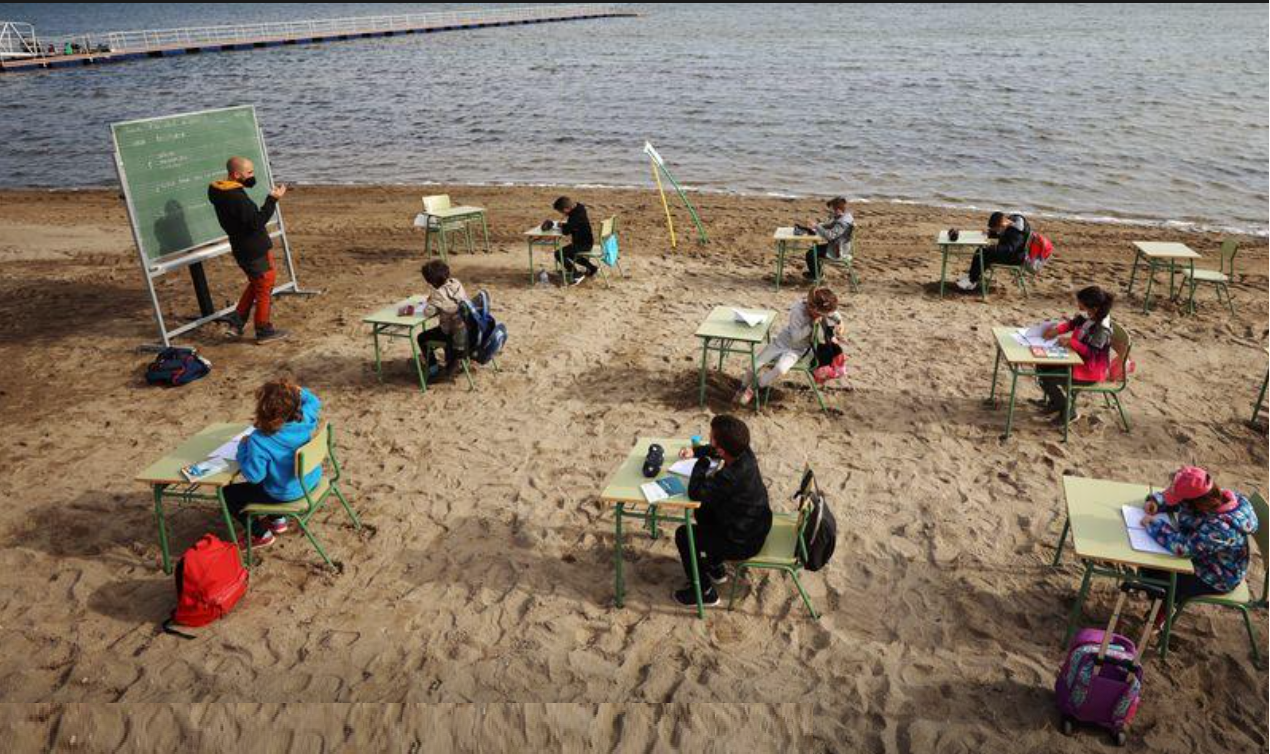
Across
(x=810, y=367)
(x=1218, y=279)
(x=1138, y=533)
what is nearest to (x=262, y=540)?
(x=810, y=367)

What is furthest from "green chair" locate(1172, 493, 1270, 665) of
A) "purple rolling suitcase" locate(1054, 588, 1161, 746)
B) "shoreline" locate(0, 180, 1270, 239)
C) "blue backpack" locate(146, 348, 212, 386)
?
"shoreline" locate(0, 180, 1270, 239)

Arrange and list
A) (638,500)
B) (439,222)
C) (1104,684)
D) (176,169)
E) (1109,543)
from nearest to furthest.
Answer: (1104,684), (1109,543), (638,500), (176,169), (439,222)

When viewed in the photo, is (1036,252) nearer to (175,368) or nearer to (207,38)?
(175,368)

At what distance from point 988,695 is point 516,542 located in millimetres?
3242

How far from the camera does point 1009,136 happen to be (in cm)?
2538

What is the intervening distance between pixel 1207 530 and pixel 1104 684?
1055mm

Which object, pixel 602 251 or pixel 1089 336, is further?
pixel 602 251

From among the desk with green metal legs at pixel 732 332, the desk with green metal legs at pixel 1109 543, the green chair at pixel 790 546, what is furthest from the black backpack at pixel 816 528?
the desk with green metal legs at pixel 732 332

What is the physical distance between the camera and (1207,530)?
4.36 metres

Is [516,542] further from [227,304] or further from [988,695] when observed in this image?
[227,304]

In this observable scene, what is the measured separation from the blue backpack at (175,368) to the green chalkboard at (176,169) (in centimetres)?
129

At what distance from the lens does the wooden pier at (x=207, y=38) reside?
48469 millimetres

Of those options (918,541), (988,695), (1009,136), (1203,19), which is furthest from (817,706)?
(1203,19)

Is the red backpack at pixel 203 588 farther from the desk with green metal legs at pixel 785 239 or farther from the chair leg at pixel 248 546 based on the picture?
the desk with green metal legs at pixel 785 239
